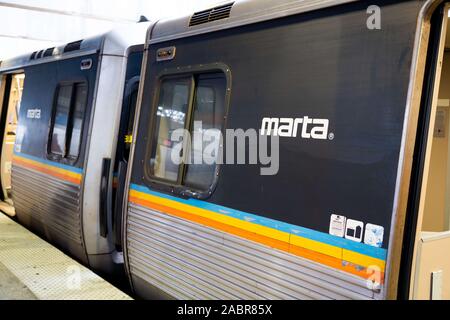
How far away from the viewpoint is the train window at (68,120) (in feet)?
16.5

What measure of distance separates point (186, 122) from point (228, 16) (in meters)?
0.81

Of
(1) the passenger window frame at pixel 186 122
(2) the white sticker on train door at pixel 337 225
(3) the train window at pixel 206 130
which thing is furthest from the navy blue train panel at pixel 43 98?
(2) the white sticker on train door at pixel 337 225

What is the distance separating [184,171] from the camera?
345cm

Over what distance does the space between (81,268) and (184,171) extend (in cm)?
148

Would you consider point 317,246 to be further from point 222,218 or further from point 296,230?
point 222,218

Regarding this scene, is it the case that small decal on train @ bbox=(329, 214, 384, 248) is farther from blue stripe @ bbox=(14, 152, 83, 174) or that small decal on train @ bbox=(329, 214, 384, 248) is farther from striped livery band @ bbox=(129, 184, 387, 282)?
blue stripe @ bbox=(14, 152, 83, 174)

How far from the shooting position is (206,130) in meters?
3.30

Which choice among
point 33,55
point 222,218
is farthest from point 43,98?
point 222,218

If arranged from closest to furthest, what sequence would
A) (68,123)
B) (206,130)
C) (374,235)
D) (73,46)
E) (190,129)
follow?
(374,235) → (206,130) → (190,129) → (68,123) → (73,46)

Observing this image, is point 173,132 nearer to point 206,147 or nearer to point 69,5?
point 206,147

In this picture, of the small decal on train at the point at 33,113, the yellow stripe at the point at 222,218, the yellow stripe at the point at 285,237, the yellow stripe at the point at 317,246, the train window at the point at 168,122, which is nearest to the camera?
the yellow stripe at the point at 285,237

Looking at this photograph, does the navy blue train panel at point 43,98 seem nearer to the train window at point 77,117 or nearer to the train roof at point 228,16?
the train window at point 77,117

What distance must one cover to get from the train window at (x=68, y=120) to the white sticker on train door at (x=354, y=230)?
3393 mm
